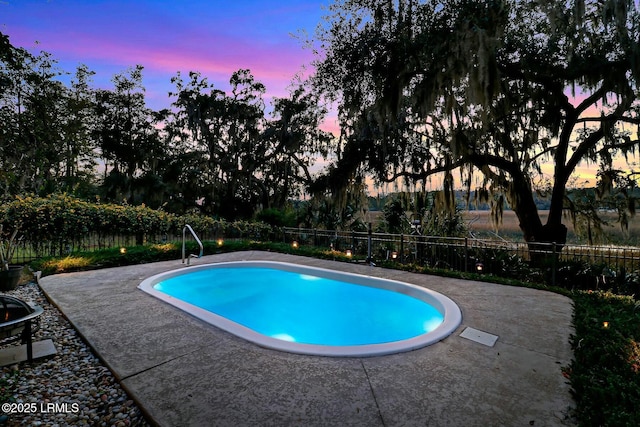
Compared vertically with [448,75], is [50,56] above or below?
above

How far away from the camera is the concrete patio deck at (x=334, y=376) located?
6.15 feet

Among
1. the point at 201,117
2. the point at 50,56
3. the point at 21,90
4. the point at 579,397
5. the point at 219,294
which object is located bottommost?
the point at 219,294

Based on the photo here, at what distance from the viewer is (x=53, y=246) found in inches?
300

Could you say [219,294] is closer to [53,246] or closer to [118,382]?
[118,382]

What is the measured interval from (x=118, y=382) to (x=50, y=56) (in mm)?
21943

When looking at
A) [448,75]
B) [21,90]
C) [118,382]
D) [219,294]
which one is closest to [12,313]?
[118,382]

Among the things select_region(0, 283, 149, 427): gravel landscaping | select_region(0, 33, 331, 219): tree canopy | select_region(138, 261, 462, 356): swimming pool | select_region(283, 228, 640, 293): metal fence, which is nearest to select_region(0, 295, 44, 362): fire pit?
select_region(0, 283, 149, 427): gravel landscaping

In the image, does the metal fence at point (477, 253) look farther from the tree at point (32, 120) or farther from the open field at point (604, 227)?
the tree at point (32, 120)

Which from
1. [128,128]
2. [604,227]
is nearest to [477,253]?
[604,227]

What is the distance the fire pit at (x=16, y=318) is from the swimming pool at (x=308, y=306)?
1.54m

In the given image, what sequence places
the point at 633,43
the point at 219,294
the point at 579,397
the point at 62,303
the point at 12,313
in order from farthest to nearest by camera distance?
the point at 219,294
the point at 633,43
the point at 62,303
the point at 12,313
the point at 579,397

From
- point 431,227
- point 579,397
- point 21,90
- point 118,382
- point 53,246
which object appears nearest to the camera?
point 579,397

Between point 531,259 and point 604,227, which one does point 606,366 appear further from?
point 604,227

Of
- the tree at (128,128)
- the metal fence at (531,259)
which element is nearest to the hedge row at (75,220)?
the metal fence at (531,259)
